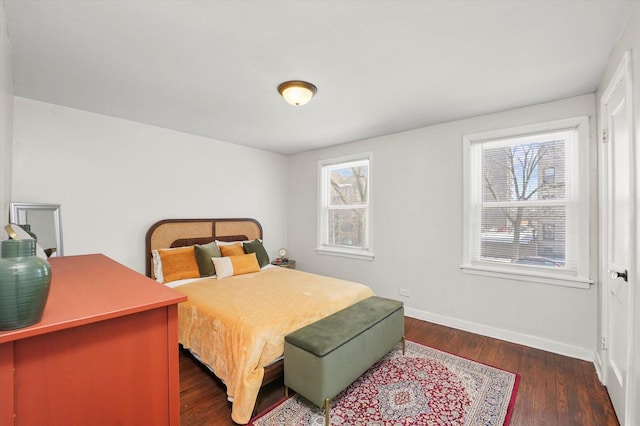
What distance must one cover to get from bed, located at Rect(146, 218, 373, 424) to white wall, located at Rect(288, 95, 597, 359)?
100 cm

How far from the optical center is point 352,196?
4406mm

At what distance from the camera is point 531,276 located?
2.86 meters

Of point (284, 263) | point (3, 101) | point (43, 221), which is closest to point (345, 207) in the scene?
point (284, 263)

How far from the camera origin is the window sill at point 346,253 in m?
4.11

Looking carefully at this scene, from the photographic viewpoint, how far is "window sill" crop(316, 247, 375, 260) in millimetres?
4105

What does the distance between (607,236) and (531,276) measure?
31.2 inches

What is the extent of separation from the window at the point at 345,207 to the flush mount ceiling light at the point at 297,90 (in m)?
1.84

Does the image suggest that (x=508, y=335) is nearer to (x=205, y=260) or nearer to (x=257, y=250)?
(x=257, y=250)

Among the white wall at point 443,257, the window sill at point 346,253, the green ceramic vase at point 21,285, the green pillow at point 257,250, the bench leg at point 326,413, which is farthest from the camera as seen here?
the window sill at point 346,253

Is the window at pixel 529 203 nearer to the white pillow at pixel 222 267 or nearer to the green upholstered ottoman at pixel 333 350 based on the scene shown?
the green upholstered ottoman at pixel 333 350

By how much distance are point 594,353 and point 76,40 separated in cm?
478

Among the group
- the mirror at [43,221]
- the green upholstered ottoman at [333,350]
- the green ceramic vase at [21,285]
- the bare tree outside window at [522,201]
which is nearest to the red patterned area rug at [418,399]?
the green upholstered ottoman at [333,350]

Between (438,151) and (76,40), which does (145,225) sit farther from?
(438,151)

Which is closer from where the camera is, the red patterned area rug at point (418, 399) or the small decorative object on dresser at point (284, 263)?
the red patterned area rug at point (418, 399)
